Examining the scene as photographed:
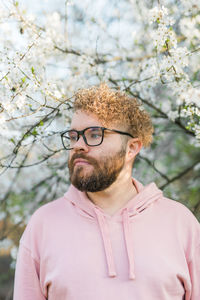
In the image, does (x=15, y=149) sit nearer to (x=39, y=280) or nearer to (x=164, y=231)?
(x=39, y=280)

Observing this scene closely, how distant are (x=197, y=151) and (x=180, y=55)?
342 centimetres

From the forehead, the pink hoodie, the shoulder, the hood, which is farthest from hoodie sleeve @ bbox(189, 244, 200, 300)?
the forehead

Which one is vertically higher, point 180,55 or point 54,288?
point 180,55

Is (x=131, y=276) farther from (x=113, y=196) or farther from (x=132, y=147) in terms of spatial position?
(x=132, y=147)

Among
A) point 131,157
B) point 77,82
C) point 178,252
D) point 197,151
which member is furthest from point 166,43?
point 197,151

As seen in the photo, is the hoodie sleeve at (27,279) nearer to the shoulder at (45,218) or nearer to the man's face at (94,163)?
the shoulder at (45,218)

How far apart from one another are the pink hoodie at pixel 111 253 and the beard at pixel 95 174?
12cm

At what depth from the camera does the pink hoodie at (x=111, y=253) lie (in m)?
1.66

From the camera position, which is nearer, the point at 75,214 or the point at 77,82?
the point at 75,214

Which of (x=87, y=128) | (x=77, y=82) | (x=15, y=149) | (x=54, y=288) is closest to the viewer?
(x=54, y=288)

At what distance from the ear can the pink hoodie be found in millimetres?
215

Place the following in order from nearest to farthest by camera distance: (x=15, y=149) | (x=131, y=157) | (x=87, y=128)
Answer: (x=87, y=128) < (x=131, y=157) < (x=15, y=149)

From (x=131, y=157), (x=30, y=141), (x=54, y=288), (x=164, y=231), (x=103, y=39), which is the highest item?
(x=103, y=39)

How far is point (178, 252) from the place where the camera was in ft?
5.73
